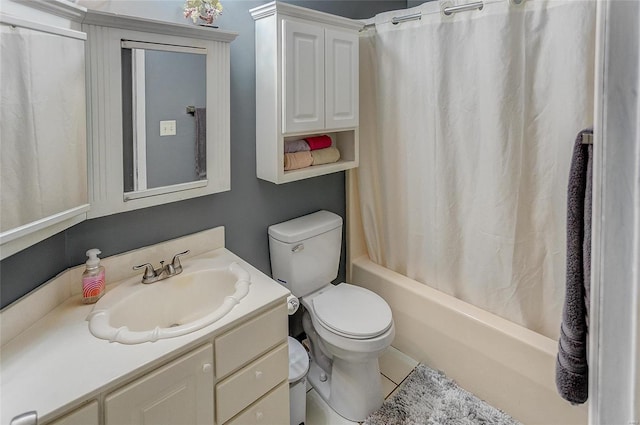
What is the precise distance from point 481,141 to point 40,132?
1.71 m

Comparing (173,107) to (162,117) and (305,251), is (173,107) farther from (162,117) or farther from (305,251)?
(305,251)

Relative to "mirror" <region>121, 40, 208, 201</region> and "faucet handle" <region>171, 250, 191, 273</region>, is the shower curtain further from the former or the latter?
"faucet handle" <region>171, 250, 191, 273</region>

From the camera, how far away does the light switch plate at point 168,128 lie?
1468 mm

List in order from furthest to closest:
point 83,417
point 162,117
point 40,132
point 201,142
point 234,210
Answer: point 234,210 < point 201,142 < point 162,117 < point 40,132 < point 83,417

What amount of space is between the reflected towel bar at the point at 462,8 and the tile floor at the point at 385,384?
6.04 ft

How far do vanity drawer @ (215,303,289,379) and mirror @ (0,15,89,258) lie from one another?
64cm

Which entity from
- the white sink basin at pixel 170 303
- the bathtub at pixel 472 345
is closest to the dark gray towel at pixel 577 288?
the bathtub at pixel 472 345

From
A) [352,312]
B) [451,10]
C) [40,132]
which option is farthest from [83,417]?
[451,10]

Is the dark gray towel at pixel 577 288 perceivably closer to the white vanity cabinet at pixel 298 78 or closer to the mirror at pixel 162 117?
the white vanity cabinet at pixel 298 78

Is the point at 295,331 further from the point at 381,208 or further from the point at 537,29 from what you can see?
the point at 537,29

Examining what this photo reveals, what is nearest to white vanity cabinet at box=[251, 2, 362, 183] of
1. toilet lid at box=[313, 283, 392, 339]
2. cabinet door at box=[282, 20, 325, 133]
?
cabinet door at box=[282, 20, 325, 133]

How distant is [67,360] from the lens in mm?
1027

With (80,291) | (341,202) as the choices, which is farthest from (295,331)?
(80,291)

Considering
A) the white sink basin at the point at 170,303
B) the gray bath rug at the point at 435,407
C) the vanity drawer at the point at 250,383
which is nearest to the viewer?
the white sink basin at the point at 170,303
